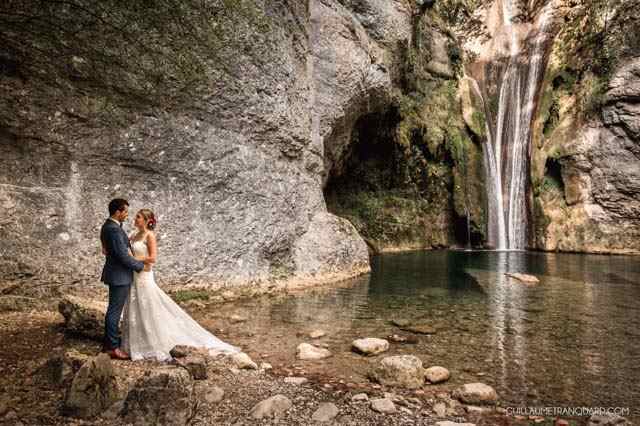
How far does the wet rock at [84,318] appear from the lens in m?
5.50

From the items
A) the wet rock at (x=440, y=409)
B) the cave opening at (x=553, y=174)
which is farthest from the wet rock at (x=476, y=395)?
the cave opening at (x=553, y=174)

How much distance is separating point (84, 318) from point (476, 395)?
5172 millimetres

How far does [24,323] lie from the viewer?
6.07m

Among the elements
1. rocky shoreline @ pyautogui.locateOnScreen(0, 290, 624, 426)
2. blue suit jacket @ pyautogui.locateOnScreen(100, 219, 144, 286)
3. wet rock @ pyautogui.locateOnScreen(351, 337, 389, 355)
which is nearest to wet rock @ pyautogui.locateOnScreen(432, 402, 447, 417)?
rocky shoreline @ pyautogui.locateOnScreen(0, 290, 624, 426)

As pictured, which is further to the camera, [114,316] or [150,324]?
[150,324]

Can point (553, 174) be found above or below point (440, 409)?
Result: above

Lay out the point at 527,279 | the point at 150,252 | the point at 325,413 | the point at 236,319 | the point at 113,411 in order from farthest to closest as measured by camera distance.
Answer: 1. the point at 527,279
2. the point at 236,319
3. the point at 150,252
4. the point at 325,413
5. the point at 113,411

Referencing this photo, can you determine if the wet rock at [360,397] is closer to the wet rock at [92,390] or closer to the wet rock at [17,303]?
the wet rock at [92,390]

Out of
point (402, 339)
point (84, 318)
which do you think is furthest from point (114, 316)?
point (402, 339)

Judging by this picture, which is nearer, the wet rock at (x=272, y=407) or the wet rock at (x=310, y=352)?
the wet rock at (x=272, y=407)

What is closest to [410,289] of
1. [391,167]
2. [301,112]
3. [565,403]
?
[301,112]

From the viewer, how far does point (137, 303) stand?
5.16 metres

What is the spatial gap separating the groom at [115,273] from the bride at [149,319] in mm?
151

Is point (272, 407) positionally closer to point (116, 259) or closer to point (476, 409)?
point (476, 409)
